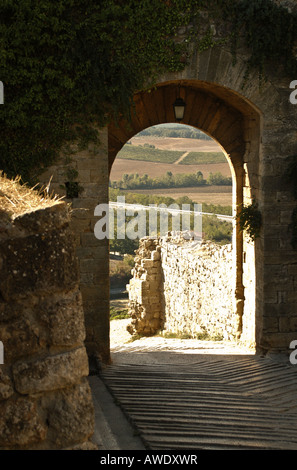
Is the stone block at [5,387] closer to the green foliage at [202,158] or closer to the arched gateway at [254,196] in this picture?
the arched gateway at [254,196]

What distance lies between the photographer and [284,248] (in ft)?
27.6

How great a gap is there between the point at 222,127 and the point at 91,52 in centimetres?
305

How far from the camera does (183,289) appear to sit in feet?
45.9

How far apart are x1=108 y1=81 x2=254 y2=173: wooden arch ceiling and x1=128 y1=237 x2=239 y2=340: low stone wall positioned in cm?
225

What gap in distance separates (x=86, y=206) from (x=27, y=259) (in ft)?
16.9

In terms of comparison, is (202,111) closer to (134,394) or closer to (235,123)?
(235,123)

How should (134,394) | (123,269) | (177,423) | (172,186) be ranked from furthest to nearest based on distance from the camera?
(172,186)
(123,269)
(134,394)
(177,423)

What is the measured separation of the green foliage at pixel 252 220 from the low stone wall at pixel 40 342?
5.82 m

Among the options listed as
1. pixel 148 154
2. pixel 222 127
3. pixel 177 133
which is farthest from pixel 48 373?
pixel 177 133

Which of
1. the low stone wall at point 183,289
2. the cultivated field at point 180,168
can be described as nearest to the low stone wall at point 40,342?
the low stone wall at point 183,289

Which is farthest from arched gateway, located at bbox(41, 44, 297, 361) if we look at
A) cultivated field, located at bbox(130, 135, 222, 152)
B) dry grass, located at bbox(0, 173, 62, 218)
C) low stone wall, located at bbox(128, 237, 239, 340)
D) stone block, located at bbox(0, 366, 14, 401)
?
cultivated field, located at bbox(130, 135, 222, 152)

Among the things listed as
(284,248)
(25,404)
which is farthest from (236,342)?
(25,404)

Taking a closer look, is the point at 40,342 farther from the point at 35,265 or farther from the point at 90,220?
the point at 90,220

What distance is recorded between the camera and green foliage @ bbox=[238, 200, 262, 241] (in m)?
8.48
